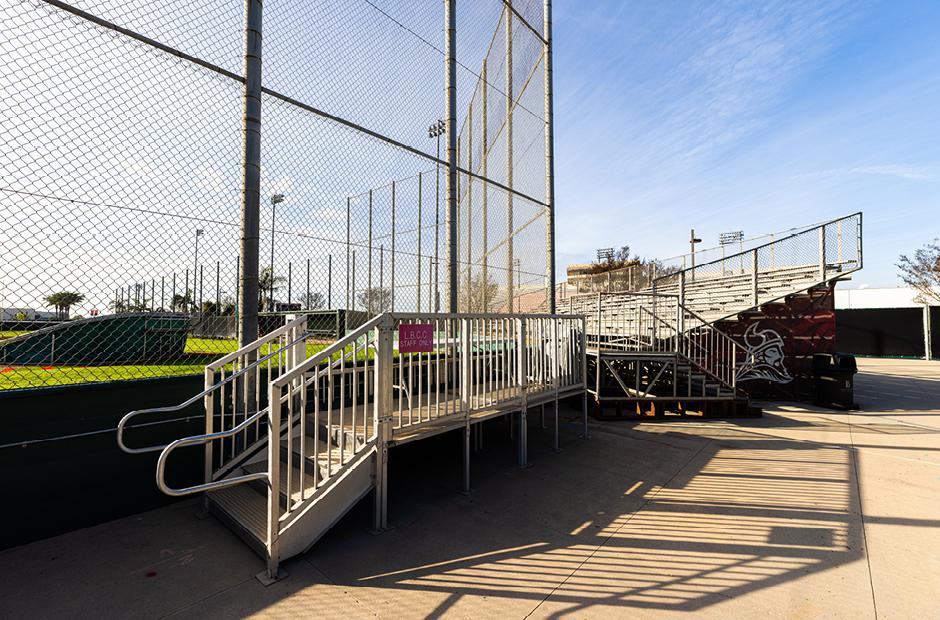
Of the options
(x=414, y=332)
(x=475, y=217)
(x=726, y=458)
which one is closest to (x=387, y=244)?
(x=475, y=217)

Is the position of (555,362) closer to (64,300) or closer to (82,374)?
(64,300)

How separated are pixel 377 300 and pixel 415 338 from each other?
4.03 meters

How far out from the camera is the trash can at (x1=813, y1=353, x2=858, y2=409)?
843 cm

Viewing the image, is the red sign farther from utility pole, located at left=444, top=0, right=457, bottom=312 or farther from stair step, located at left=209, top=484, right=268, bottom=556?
stair step, located at left=209, top=484, right=268, bottom=556

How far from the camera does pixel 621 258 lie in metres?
48.2

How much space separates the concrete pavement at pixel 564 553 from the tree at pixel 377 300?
275 cm

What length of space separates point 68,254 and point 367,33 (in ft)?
12.5

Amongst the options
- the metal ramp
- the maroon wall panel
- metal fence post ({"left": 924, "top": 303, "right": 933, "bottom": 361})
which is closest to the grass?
the metal ramp

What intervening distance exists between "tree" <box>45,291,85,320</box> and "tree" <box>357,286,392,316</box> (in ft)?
11.0

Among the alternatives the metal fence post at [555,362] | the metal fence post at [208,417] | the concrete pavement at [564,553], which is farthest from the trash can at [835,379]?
the metal fence post at [208,417]

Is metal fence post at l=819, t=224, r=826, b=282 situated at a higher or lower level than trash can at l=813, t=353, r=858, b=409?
higher

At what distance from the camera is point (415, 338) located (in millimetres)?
3584

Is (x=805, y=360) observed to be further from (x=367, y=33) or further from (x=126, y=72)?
(x=126, y=72)

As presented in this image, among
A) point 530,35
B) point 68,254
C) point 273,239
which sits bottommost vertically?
point 68,254
